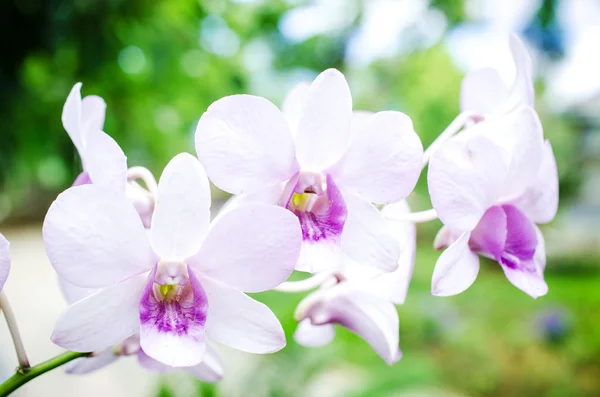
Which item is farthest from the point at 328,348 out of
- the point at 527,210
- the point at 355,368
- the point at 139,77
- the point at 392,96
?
the point at 392,96

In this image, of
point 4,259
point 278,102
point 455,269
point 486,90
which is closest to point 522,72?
point 486,90

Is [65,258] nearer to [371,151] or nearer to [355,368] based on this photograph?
[371,151]

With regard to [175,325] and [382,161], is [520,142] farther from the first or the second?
[175,325]

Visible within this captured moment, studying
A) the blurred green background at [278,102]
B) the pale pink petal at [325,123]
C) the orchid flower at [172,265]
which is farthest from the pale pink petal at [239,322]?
the blurred green background at [278,102]

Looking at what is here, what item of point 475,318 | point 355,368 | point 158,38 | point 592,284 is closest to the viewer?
point 158,38

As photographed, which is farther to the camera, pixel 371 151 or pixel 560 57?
pixel 560 57

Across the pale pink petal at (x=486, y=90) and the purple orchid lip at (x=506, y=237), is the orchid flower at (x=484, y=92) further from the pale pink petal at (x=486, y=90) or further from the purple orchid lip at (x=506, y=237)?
the purple orchid lip at (x=506, y=237)
